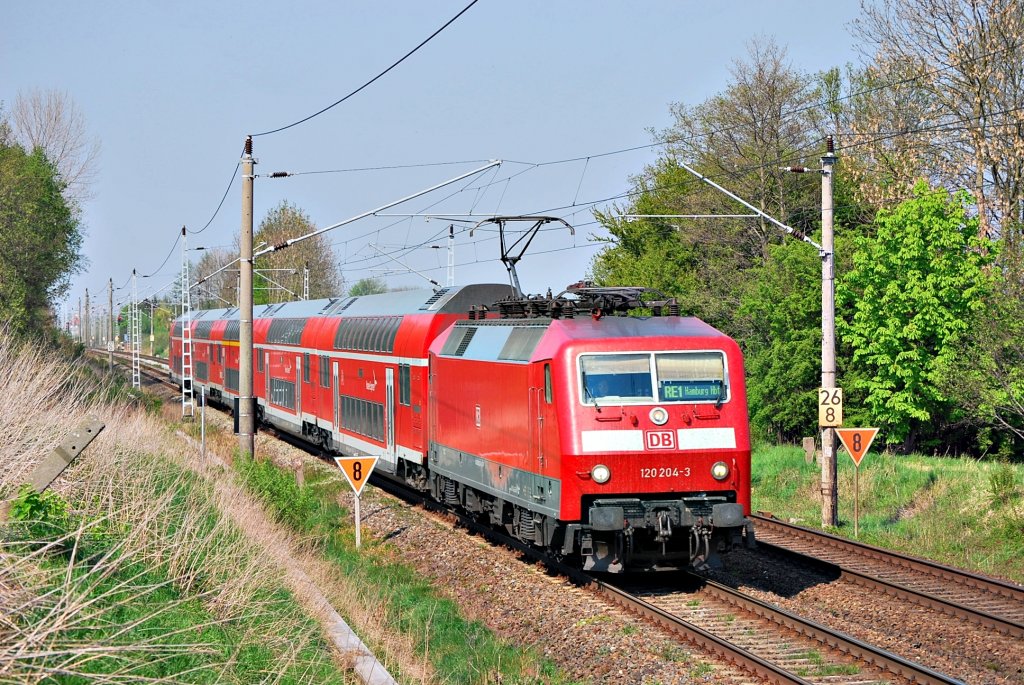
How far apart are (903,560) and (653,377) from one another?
5.04m

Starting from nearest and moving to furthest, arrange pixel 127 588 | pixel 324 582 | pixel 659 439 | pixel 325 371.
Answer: pixel 127 588 < pixel 659 439 < pixel 324 582 < pixel 325 371

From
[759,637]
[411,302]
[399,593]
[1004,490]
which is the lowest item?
[399,593]

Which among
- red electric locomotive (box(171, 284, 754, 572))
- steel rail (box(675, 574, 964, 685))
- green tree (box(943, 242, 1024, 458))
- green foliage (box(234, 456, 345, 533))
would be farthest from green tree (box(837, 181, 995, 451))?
steel rail (box(675, 574, 964, 685))

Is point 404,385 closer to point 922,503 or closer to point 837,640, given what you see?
point 922,503

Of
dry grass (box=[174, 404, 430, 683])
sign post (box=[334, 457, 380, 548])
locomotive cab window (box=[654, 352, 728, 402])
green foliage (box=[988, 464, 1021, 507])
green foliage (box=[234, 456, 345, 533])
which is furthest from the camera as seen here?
green foliage (box=[234, 456, 345, 533])

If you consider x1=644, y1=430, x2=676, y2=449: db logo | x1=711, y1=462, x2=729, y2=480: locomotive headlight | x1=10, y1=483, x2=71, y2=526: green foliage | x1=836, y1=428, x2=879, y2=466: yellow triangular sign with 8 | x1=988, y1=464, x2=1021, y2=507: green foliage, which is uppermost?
x1=644, y1=430, x2=676, y2=449: db logo

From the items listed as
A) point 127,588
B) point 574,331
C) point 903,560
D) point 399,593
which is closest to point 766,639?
point 574,331

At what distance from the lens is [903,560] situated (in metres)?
15.7

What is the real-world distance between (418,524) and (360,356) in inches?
267

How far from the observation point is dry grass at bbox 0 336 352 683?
664 centimetres

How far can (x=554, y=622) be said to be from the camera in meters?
12.8

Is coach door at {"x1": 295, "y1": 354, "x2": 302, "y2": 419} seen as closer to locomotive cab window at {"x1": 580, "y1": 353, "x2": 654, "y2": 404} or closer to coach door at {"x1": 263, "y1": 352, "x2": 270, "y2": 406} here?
coach door at {"x1": 263, "y1": 352, "x2": 270, "y2": 406}

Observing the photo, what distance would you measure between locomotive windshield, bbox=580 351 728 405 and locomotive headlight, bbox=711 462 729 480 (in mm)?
786

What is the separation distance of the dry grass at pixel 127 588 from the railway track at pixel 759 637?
386 centimetres
